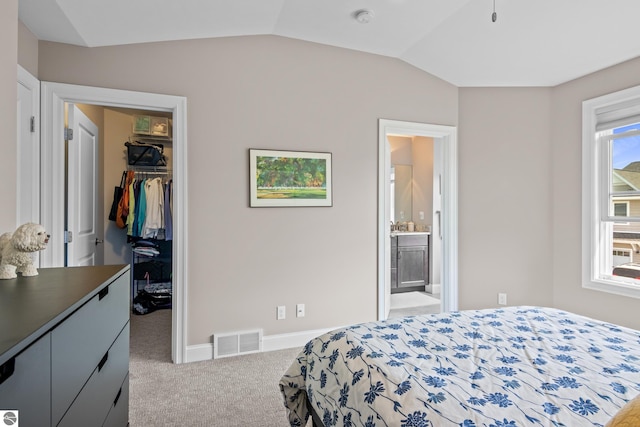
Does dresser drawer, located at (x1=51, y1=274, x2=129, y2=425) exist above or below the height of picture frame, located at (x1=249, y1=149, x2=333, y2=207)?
below

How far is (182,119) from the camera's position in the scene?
2783 mm

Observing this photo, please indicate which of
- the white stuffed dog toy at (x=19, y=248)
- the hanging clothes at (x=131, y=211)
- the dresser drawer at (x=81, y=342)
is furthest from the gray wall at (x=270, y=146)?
the hanging clothes at (x=131, y=211)

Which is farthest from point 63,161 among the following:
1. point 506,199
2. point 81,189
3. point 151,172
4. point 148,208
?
point 506,199

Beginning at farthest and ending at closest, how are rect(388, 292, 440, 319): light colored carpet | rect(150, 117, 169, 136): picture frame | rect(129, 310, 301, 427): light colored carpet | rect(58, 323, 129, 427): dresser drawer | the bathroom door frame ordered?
rect(150, 117, 169, 136): picture frame
rect(388, 292, 440, 319): light colored carpet
the bathroom door frame
rect(129, 310, 301, 427): light colored carpet
rect(58, 323, 129, 427): dresser drawer

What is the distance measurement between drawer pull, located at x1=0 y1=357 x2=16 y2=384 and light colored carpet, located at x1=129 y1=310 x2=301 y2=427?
1.56 meters

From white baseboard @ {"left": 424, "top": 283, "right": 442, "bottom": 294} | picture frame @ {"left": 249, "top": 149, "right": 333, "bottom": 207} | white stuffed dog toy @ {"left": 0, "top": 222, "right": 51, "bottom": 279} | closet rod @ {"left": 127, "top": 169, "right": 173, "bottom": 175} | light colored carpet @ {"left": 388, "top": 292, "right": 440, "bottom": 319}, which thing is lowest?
light colored carpet @ {"left": 388, "top": 292, "right": 440, "bottom": 319}

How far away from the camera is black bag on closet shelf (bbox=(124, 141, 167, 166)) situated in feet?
14.2

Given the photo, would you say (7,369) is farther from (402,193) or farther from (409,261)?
(402,193)

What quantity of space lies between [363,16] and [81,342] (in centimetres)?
268

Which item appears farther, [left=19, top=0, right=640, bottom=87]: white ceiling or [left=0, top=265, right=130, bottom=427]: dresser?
[left=19, top=0, right=640, bottom=87]: white ceiling

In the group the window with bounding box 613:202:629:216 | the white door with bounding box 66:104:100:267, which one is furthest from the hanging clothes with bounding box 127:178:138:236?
the window with bounding box 613:202:629:216

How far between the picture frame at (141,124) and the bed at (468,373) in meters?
3.76

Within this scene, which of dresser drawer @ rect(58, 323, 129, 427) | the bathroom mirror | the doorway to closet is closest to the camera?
A: dresser drawer @ rect(58, 323, 129, 427)

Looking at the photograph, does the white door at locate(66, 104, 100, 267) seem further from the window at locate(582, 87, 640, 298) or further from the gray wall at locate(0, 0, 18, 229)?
the window at locate(582, 87, 640, 298)
